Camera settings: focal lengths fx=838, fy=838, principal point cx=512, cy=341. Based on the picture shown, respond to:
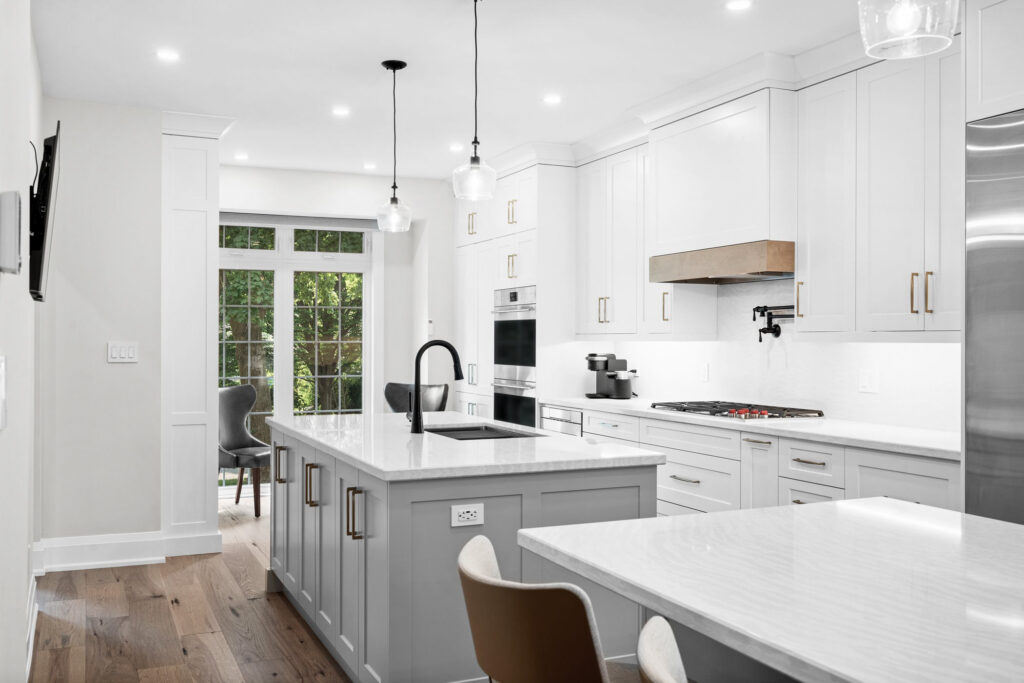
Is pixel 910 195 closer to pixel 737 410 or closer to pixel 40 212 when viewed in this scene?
pixel 737 410

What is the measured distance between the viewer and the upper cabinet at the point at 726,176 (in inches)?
160

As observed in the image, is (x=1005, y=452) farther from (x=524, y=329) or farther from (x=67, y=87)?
(x=67, y=87)

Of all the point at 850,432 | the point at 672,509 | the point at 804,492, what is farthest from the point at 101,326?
the point at 850,432

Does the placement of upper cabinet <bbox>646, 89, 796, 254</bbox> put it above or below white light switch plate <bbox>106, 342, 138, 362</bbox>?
above

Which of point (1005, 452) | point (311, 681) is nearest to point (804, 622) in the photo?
point (1005, 452)

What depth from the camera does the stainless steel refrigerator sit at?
2594 millimetres

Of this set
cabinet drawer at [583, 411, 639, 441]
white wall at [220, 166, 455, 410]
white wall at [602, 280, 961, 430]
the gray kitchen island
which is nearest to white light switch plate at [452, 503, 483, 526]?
the gray kitchen island

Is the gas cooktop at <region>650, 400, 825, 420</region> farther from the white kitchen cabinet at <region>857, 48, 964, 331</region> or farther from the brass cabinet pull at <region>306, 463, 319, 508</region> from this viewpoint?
the brass cabinet pull at <region>306, 463, 319, 508</region>

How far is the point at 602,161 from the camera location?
563 centimetres

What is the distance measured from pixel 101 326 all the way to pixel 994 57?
14.6ft

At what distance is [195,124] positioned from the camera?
16.4ft

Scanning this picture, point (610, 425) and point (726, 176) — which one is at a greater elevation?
point (726, 176)

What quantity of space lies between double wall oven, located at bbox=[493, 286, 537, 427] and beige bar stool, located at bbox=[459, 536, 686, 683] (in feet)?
14.6

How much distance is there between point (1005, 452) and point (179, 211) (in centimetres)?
439
